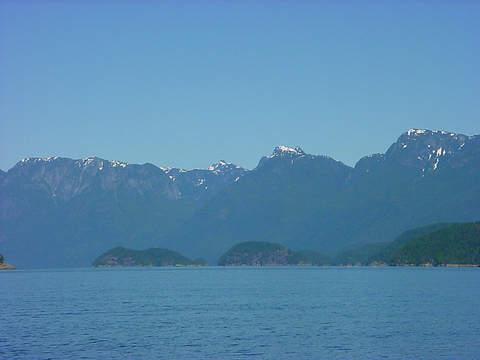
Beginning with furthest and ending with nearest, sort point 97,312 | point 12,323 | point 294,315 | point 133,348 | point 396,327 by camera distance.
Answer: point 97,312
point 294,315
point 12,323
point 396,327
point 133,348

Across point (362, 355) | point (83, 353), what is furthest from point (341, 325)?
point (83, 353)

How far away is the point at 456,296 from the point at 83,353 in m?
117

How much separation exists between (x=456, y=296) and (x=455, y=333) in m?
77.2

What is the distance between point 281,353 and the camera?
86188 millimetres

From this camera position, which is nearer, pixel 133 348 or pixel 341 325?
pixel 133 348

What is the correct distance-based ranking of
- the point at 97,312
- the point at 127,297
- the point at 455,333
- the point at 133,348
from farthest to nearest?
the point at 127,297, the point at 97,312, the point at 455,333, the point at 133,348

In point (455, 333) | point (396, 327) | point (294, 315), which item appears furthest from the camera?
point (294, 315)

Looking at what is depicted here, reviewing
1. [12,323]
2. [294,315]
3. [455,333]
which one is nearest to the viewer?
[455,333]

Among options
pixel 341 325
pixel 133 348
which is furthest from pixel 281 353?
pixel 341 325

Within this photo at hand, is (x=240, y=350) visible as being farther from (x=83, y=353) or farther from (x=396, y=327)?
(x=396, y=327)

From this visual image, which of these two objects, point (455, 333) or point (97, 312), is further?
point (97, 312)

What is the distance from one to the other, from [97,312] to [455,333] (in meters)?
72.2

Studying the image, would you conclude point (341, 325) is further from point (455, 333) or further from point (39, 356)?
point (39, 356)

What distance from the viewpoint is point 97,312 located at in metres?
139
